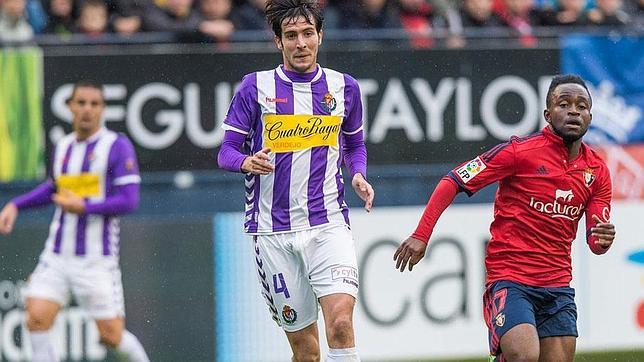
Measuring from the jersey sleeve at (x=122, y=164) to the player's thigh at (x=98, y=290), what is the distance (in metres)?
0.61

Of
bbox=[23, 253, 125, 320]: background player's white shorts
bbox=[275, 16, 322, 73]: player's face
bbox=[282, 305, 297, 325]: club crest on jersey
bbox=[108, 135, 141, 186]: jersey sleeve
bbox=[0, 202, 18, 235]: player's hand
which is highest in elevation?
bbox=[275, 16, 322, 73]: player's face

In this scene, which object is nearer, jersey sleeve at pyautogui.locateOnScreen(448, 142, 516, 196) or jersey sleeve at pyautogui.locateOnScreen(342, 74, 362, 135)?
jersey sleeve at pyautogui.locateOnScreen(448, 142, 516, 196)

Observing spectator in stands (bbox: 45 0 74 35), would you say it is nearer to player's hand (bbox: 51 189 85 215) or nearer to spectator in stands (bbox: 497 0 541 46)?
player's hand (bbox: 51 189 85 215)

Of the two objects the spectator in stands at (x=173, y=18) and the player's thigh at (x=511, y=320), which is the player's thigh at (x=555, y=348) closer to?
the player's thigh at (x=511, y=320)

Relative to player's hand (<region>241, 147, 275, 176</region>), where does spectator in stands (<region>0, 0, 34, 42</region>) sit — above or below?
above

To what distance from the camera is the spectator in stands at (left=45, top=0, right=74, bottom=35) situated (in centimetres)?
1060

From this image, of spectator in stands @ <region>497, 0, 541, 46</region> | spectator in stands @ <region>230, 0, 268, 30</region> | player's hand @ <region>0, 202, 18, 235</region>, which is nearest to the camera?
player's hand @ <region>0, 202, 18, 235</region>

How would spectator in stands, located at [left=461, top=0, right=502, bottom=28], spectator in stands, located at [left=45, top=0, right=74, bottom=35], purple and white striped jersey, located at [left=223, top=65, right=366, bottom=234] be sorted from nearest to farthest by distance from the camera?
1. purple and white striped jersey, located at [left=223, top=65, right=366, bottom=234]
2. spectator in stands, located at [left=45, top=0, right=74, bottom=35]
3. spectator in stands, located at [left=461, top=0, right=502, bottom=28]

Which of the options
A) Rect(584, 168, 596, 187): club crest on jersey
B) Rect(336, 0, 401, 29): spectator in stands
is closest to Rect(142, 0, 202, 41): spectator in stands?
Rect(336, 0, 401, 29): spectator in stands

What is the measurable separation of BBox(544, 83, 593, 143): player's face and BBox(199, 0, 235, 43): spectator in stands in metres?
3.81

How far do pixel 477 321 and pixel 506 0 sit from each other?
3.00 m

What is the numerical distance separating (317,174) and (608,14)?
549 centimetres

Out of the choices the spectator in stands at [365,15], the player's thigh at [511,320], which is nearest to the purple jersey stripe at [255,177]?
the player's thigh at [511,320]

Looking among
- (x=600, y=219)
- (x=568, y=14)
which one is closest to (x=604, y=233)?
(x=600, y=219)
